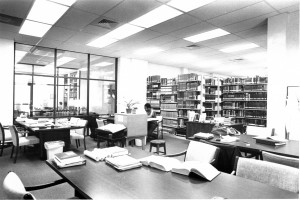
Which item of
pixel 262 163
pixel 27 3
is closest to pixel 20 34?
pixel 27 3

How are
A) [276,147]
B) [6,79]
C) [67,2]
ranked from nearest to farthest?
[276,147] < [67,2] < [6,79]

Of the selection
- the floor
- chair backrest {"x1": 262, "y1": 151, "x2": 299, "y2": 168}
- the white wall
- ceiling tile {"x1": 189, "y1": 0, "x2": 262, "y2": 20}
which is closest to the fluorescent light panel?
ceiling tile {"x1": 189, "y1": 0, "x2": 262, "y2": 20}

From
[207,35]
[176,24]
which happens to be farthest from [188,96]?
[176,24]

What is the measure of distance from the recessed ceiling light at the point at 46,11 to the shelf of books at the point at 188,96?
15.5 ft

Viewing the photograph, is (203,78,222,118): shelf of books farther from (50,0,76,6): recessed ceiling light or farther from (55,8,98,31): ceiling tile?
(50,0,76,6): recessed ceiling light

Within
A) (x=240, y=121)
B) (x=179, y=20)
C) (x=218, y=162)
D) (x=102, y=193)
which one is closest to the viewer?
(x=102, y=193)

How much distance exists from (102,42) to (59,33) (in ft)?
4.00

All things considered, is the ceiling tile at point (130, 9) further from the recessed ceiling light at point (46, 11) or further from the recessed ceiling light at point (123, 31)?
the recessed ceiling light at point (46, 11)

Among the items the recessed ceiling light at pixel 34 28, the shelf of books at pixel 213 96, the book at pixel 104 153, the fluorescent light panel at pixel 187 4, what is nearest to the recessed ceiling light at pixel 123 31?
the fluorescent light panel at pixel 187 4

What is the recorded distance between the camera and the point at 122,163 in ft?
5.87

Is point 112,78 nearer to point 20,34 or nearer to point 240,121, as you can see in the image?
point 20,34

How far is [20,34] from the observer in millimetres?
5414

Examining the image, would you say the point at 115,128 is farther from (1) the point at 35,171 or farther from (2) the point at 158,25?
(2) the point at 158,25

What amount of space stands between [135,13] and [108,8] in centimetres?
52
